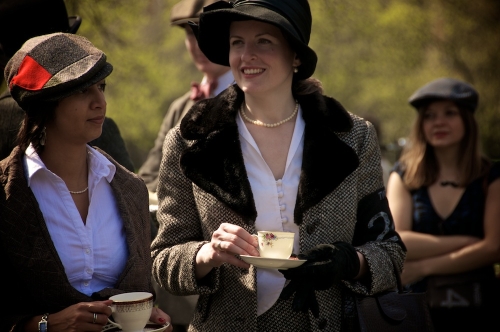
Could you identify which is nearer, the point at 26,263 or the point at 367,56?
the point at 26,263

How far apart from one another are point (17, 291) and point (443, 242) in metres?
2.98

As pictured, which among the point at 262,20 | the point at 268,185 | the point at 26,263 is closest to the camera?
the point at 26,263

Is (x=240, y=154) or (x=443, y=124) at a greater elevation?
(x=443, y=124)

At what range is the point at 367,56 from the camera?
296 inches

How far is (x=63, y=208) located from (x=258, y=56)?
39.5 inches

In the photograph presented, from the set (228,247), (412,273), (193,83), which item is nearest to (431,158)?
(412,273)

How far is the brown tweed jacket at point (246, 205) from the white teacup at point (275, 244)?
297 mm

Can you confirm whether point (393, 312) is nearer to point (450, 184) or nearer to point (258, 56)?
point (258, 56)

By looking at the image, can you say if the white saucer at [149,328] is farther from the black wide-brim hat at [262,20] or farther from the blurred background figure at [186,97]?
the blurred background figure at [186,97]

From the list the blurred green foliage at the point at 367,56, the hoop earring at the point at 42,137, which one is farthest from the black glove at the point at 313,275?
the blurred green foliage at the point at 367,56

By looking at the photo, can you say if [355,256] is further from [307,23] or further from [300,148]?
[307,23]

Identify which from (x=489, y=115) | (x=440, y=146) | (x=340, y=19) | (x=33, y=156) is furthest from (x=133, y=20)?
(x=33, y=156)

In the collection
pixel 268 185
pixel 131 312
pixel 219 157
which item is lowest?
pixel 131 312

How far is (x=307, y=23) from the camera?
311 centimetres
